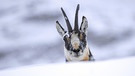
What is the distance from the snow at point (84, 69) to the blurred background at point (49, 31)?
5.15 metres

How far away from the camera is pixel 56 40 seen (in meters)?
7.16

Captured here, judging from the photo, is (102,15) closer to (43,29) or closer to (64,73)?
(43,29)

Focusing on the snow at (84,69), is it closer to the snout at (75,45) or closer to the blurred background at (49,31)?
the snout at (75,45)

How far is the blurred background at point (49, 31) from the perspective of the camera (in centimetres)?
664

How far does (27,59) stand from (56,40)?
2.05 ft

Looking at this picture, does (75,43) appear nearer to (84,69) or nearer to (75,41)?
(75,41)

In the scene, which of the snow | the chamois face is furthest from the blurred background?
the snow

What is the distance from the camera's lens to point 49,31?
7.16 m

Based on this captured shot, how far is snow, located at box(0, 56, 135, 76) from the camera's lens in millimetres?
1056

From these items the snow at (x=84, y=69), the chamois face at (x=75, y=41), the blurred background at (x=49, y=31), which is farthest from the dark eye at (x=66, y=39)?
the blurred background at (x=49, y=31)

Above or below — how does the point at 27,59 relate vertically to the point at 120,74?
above

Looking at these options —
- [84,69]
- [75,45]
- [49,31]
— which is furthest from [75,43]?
[49,31]

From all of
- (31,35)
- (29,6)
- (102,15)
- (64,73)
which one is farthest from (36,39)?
(64,73)

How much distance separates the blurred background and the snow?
515 cm
